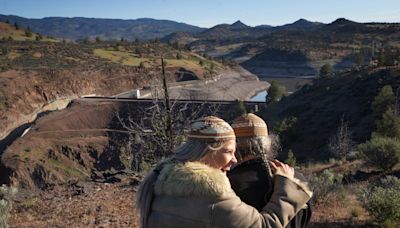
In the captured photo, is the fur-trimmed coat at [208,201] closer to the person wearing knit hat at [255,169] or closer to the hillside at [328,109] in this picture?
the person wearing knit hat at [255,169]

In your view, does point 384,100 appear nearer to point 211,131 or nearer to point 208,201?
point 211,131

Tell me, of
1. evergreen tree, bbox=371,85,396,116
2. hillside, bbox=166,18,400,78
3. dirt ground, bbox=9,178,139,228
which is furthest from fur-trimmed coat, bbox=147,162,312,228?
hillside, bbox=166,18,400,78

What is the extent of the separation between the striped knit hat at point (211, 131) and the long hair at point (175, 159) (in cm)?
3

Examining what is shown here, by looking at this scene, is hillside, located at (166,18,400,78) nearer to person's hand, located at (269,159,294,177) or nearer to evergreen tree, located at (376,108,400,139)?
evergreen tree, located at (376,108,400,139)

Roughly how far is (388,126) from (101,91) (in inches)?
1701

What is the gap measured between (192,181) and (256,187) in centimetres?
39

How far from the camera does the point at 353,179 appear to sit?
13.3 m

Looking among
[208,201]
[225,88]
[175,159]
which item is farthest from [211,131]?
[225,88]

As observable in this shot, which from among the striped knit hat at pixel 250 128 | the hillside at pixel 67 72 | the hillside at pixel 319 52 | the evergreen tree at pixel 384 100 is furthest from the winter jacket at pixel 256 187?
the hillside at pixel 319 52

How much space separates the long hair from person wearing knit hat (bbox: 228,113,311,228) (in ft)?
0.73

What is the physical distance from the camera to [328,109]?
34562mm

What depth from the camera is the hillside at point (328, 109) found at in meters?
29.0

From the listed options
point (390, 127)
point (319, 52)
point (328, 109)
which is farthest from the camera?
point (319, 52)

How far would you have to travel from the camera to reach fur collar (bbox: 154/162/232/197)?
211 centimetres
